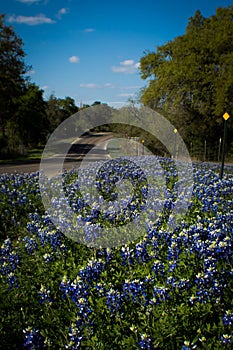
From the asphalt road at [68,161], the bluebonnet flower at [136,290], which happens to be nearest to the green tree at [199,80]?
the asphalt road at [68,161]

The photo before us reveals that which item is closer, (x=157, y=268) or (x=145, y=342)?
(x=145, y=342)

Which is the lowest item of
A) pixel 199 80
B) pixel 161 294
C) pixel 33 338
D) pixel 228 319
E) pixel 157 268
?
pixel 33 338

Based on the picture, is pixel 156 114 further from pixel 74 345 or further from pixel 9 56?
pixel 74 345

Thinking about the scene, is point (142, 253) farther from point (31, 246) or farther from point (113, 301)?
point (31, 246)

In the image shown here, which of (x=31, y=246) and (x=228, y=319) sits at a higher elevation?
(x=31, y=246)

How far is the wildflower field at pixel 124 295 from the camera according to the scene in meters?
3.17

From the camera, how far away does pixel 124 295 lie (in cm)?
340

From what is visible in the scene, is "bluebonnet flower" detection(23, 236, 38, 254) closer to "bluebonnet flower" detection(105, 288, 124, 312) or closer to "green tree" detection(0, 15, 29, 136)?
"bluebonnet flower" detection(105, 288, 124, 312)

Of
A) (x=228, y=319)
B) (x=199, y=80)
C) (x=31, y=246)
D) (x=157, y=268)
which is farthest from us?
(x=199, y=80)

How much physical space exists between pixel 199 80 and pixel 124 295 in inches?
1000

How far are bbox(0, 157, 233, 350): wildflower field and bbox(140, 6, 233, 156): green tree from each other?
22.1 meters

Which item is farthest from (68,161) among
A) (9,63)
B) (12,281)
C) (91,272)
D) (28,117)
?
A: (91,272)

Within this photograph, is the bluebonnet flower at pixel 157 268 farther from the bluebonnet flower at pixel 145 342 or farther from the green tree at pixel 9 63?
the green tree at pixel 9 63

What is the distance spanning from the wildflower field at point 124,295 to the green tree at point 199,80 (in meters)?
22.1
